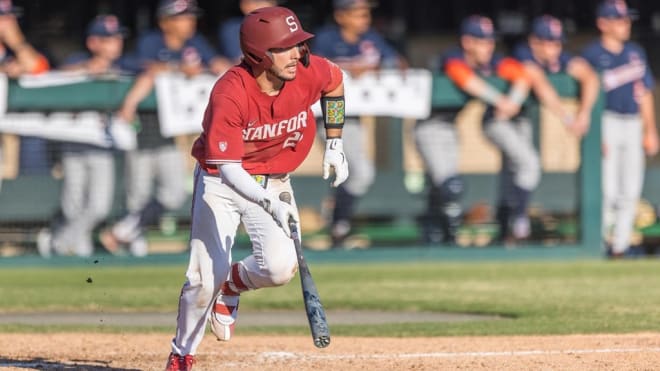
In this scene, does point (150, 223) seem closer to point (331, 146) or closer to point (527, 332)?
point (527, 332)

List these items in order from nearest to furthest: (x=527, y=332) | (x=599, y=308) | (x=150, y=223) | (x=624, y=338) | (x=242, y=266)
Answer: (x=242, y=266)
(x=624, y=338)
(x=527, y=332)
(x=599, y=308)
(x=150, y=223)

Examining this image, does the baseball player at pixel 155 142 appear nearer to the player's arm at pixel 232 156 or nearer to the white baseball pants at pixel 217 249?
the white baseball pants at pixel 217 249

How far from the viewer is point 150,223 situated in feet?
46.1

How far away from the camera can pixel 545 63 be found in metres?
14.8

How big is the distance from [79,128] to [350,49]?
2.96 metres

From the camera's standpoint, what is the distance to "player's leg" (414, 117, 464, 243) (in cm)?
1436

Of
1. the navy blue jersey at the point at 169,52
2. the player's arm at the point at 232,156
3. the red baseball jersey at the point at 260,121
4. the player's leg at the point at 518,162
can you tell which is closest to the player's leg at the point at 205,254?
the red baseball jersey at the point at 260,121

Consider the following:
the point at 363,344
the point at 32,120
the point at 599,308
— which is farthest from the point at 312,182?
the point at 363,344

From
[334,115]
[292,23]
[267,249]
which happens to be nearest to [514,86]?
[334,115]

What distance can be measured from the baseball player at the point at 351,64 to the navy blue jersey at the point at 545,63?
4.96 feet

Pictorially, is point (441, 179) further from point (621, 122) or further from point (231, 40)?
point (231, 40)

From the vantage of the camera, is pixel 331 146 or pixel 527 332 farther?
pixel 527 332

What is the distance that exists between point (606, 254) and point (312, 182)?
10.7 feet

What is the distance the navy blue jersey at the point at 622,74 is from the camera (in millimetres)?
14828
